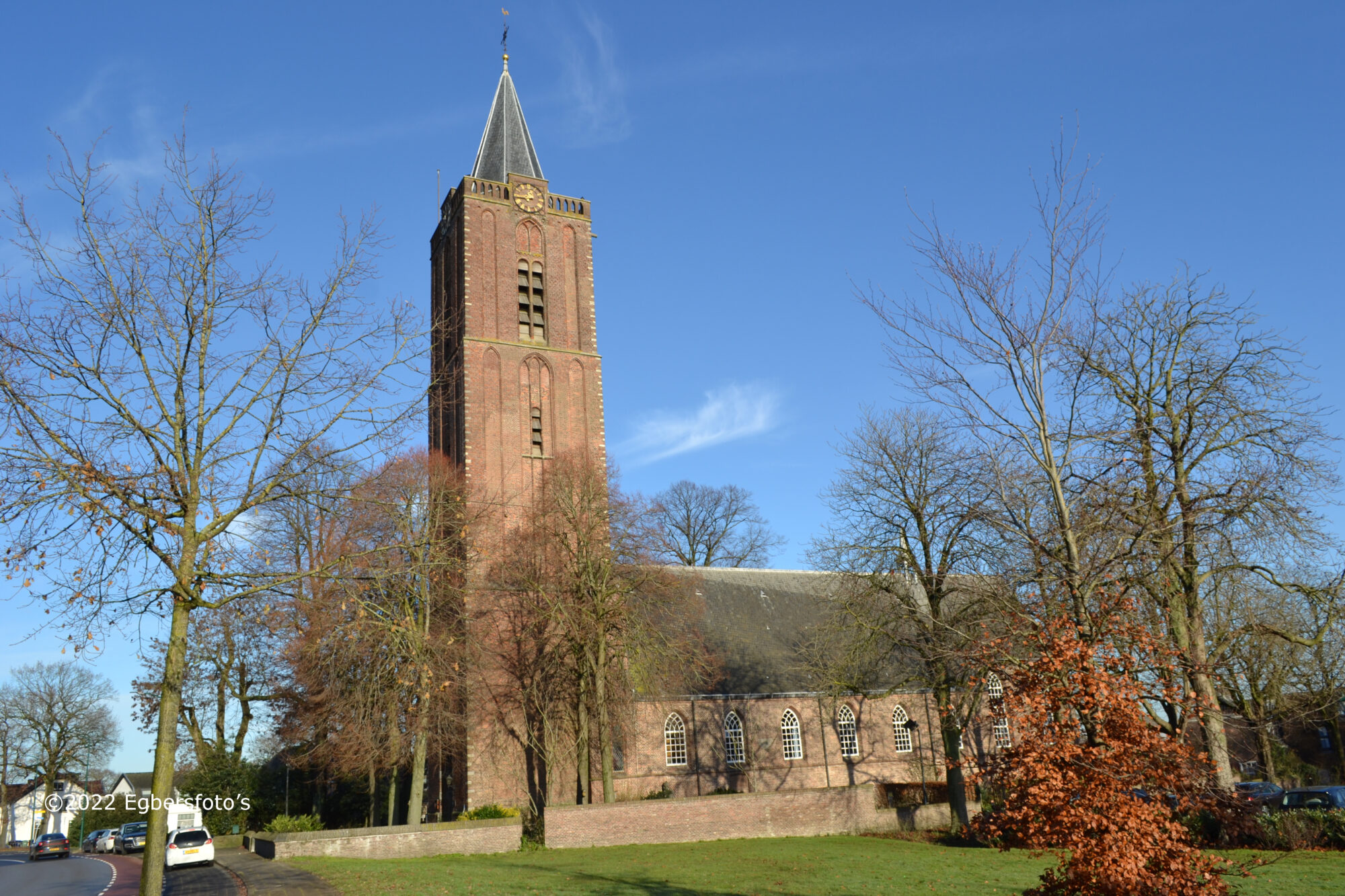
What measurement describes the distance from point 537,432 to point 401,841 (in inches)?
739

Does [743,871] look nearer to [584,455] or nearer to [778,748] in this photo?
[584,455]

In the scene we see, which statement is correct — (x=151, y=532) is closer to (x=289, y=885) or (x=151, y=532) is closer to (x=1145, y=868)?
(x=1145, y=868)

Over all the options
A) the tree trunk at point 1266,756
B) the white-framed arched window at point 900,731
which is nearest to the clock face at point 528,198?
the white-framed arched window at point 900,731

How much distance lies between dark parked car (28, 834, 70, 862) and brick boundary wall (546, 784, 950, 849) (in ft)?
111

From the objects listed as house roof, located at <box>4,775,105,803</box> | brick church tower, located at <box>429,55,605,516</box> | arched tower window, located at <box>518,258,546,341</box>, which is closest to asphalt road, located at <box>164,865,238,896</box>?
brick church tower, located at <box>429,55,605,516</box>

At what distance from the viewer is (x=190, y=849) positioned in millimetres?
27203

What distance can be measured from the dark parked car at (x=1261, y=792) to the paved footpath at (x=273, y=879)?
15.6 meters

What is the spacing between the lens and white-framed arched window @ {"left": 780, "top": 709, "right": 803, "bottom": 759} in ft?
135

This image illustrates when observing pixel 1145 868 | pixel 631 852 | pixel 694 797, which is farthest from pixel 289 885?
pixel 1145 868

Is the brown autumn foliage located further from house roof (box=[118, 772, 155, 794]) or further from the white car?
house roof (box=[118, 772, 155, 794])

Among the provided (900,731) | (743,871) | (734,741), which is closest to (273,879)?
(743,871)

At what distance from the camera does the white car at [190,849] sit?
26.8 meters

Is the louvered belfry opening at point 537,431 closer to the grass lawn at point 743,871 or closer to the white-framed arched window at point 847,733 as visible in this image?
the grass lawn at point 743,871

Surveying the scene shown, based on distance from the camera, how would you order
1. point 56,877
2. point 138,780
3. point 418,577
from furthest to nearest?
point 138,780, point 56,877, point 418,577
